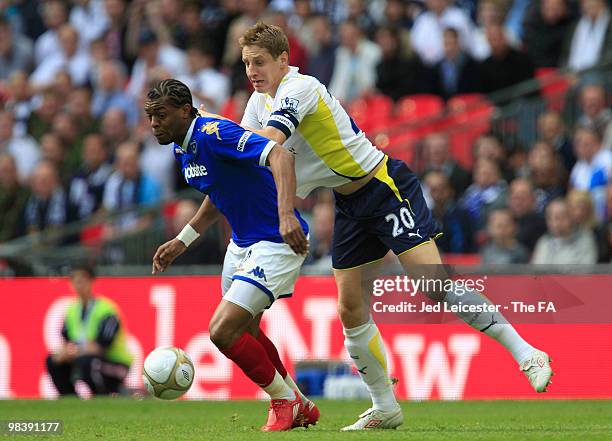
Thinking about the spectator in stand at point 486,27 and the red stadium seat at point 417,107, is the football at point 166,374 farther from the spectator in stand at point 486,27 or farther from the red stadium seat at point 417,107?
the spectator in stand at point 486,27

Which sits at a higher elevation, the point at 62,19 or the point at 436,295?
the point at 62,19

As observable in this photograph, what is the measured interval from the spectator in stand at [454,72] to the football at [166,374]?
8.86m

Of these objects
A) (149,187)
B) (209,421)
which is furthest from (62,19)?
(209,421)

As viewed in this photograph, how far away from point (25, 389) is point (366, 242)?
680 cm

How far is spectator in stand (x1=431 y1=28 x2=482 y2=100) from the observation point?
16.7 metres

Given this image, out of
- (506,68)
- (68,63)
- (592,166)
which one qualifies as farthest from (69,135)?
(592,166)

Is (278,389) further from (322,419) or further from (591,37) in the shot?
(591,37)

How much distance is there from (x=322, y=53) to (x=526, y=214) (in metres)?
4.57

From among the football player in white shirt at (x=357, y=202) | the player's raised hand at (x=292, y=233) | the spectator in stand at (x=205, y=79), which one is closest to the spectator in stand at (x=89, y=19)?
the spectator in stand at (x=205, y=79)

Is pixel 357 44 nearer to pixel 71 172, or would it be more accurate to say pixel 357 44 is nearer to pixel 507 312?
pixel 71 172

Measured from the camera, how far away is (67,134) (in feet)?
62.4

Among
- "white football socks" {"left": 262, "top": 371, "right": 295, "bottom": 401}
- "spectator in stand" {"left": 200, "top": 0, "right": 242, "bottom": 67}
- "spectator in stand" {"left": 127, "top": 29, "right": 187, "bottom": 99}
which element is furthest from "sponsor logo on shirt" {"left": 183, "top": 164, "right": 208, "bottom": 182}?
"spectator in stand" {"left": 200, "top": 0, "right": 242, "bottom": 67}

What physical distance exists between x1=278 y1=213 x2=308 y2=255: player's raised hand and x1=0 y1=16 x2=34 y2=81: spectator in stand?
47.0ft

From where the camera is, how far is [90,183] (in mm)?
17641
